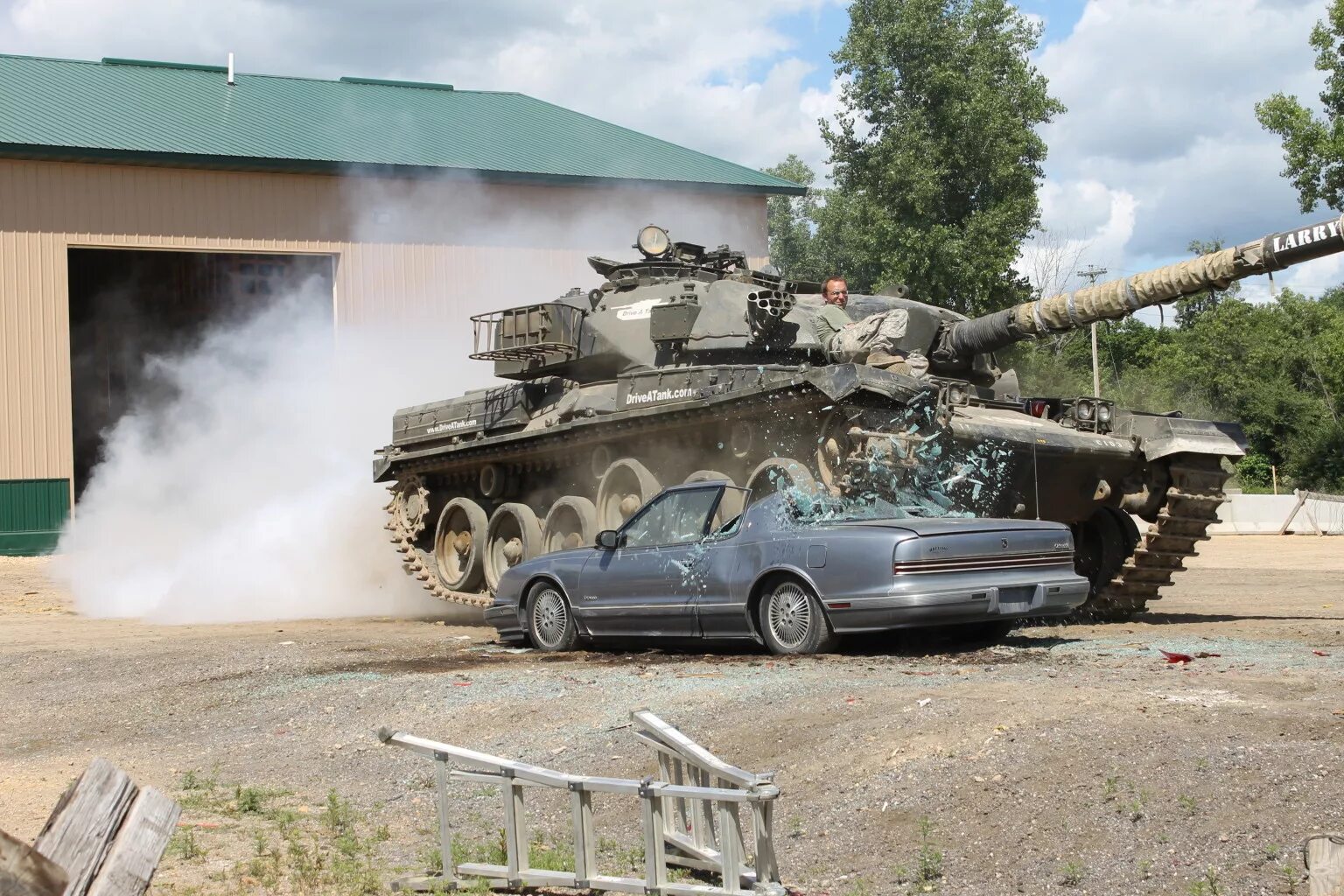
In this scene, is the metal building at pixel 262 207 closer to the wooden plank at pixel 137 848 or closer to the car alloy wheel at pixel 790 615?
the car alloy wheel at pixel 790 615

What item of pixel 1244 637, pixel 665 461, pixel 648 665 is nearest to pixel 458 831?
pixel 648 665

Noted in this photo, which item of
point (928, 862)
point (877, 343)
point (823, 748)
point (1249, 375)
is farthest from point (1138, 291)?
point (1249, 375)

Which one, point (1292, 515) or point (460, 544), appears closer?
point (460, 544)

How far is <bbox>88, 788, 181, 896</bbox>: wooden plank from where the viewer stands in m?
3.72

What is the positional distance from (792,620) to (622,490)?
5.08 metres

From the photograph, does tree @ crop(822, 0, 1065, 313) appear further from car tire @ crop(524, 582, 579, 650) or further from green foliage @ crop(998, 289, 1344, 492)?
car tire @ crop(524, 582, 579, 650)

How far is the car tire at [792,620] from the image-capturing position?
30.6ft

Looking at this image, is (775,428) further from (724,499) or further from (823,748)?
(823,748)

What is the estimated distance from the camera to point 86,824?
371 centimetres

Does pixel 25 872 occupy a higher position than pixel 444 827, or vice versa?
pixel 25 872

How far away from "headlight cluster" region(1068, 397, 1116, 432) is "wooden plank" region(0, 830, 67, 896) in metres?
10.7

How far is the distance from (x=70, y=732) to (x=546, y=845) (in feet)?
13.7

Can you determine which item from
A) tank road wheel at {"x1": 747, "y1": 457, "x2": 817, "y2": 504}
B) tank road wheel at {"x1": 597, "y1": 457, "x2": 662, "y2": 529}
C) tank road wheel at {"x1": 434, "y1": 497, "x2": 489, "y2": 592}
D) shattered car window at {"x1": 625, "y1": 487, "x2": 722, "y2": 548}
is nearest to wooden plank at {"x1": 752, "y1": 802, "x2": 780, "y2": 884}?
shattered car window at {"x1": 625, "y1": 487, "x2": 722, "y2": 548}

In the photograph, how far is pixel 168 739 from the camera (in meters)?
8.38
